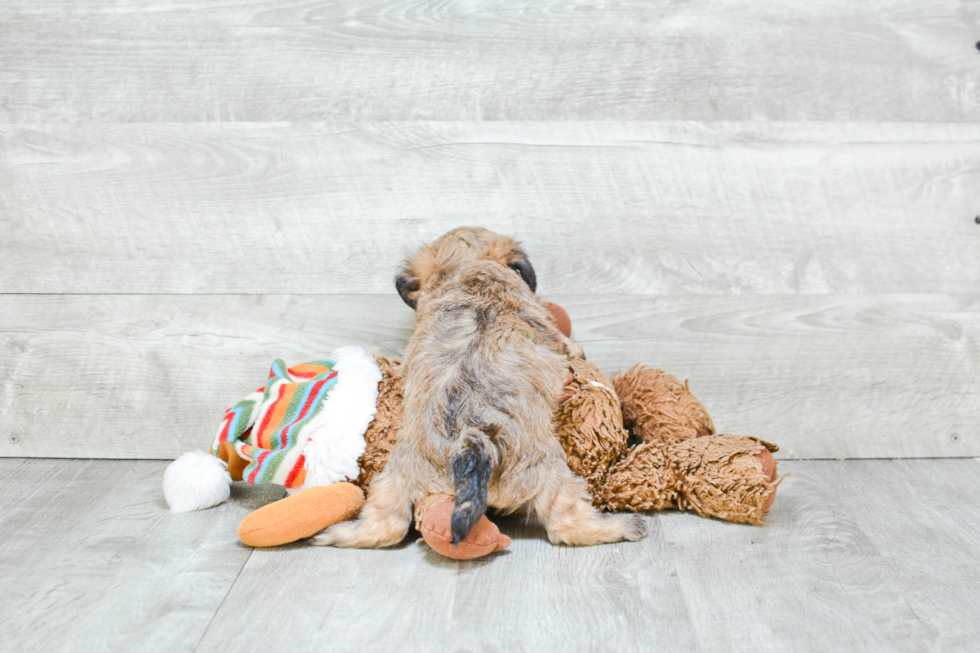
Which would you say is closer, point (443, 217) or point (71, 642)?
point (71, 642)

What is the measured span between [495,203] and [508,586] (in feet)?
2.56

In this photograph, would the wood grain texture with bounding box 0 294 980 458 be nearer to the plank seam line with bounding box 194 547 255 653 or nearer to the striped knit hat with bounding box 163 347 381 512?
the striped knit hat with bounding box 163 347 381 512

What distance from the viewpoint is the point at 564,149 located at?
1497 mm

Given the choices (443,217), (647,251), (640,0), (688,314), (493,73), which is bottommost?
(688,314)

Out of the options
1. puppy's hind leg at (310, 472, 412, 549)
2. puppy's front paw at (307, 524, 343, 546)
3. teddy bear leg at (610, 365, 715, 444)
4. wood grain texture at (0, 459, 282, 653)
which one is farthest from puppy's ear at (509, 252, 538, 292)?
wood grain texture at (0, 459, 282, 653)

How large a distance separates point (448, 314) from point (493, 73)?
57 cm

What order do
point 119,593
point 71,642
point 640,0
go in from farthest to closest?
1. point 640,0
2. point 119,593
3. point 71,642

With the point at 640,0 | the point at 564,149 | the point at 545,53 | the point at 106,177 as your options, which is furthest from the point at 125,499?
the point at 640,0

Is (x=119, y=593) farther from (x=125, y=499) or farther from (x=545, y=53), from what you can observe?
→ (x=545, y=53)

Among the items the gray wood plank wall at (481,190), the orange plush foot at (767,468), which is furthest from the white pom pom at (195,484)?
the orange plush foot at (767,468)

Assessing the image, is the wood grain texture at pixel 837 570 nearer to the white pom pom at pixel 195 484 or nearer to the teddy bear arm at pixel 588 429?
the teddy bear arm at pixel 588 429

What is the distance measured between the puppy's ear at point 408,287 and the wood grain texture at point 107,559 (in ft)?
1.56

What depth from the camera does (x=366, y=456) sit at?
1.23 meters

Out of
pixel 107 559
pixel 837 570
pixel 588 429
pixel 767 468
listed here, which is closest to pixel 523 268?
pixel 588 429
